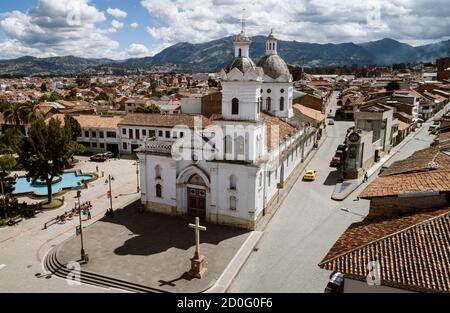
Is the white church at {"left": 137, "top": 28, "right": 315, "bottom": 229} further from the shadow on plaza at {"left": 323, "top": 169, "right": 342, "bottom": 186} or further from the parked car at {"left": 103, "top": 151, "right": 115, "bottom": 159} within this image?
the parked car at {"left": 103, "top": 151, "right": 115, "bottom": 159}

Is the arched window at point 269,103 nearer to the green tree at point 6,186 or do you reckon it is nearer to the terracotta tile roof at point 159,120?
the terracotta tile roof at point 159,120

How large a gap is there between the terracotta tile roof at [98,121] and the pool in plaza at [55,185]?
13.1 meters

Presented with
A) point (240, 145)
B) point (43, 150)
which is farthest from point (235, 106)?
point (43, 150)

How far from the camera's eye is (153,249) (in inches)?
1015

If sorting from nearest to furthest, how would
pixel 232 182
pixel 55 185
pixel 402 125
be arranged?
pixel 232 182, pixel 55 185, pixel 402 125

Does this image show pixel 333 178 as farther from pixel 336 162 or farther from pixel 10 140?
pixel 10 140

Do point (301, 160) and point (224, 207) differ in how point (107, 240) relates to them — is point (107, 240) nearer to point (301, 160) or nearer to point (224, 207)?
point (224, 207)

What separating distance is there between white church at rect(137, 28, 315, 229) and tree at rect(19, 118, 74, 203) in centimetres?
885

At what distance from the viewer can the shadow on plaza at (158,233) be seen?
2608 centimetres

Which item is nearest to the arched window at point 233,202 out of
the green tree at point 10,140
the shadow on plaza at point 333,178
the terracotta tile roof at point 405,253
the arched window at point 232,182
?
the arched window at point 232,182

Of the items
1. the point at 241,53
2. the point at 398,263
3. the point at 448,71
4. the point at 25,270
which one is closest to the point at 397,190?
the point at 398,263

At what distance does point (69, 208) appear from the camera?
3484 cm

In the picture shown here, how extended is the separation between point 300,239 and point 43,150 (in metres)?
24.3

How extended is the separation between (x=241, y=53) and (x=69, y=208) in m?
21.7
